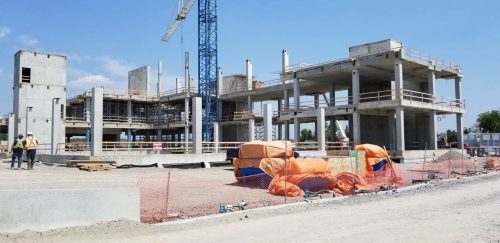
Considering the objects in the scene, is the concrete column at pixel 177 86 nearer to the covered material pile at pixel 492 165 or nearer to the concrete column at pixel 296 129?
the concrete column at pixel 296 129

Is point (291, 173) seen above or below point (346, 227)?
above

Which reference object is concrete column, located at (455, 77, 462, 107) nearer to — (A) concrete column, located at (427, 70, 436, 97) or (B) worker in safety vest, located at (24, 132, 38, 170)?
(A) concrete column, located at (427, 70, 436, 97)

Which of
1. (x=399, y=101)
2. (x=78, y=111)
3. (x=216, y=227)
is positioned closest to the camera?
(x=216, y=227)

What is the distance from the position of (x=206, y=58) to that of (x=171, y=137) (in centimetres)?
1465

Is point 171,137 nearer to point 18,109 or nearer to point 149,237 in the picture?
point 18,109

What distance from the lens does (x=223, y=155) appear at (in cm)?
2728

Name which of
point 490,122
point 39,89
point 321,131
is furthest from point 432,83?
point 490,122

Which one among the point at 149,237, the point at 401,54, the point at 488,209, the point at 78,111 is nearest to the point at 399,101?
the point at 401,54

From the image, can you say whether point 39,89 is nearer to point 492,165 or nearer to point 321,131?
point 321,131

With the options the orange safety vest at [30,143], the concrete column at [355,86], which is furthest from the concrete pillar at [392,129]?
the orange safety vest at [30,143]

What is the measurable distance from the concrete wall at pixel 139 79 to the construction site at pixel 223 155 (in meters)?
0.20

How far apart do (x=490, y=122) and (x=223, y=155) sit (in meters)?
69.8

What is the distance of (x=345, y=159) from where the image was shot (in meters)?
17.8

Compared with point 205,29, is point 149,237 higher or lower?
lower
